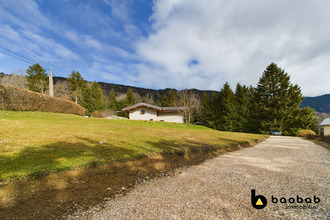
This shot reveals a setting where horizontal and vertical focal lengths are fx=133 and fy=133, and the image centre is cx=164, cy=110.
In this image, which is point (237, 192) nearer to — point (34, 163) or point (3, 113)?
point (34, 163)

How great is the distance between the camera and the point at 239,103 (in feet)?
115

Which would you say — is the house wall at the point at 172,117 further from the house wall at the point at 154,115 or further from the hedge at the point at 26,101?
the hedge at the point at 26,101

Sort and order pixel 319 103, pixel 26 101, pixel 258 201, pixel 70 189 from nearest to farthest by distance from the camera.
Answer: pixel 258 201 → pixel 70 189 → pixel 26 101 → pixel 319 103

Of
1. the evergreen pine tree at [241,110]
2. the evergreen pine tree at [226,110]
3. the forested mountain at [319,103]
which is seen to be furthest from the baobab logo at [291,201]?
the forested mountain at [319,103]

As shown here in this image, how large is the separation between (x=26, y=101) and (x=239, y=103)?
4059 cm

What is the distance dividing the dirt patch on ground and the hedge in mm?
16279

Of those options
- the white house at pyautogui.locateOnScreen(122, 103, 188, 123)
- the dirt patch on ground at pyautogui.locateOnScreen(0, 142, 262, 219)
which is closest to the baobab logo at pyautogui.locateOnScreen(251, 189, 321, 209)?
the dirt patch on ground at pyautogui.locateOnScreen(0, 142, 262, 219)

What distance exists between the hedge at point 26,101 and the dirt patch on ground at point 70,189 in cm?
1628

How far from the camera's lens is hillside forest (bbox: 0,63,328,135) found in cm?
2586

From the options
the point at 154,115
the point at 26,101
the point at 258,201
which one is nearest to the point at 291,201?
the point at 258,201

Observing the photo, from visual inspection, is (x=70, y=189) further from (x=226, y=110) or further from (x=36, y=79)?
(x=36, y=79)

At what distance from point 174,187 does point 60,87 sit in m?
56.9

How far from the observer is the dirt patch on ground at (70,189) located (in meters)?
2.23

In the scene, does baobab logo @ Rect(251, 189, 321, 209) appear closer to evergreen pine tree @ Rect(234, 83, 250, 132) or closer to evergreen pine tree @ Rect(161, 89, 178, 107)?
evergreen pine tree @ Rect(234, 83, 250, 132)
